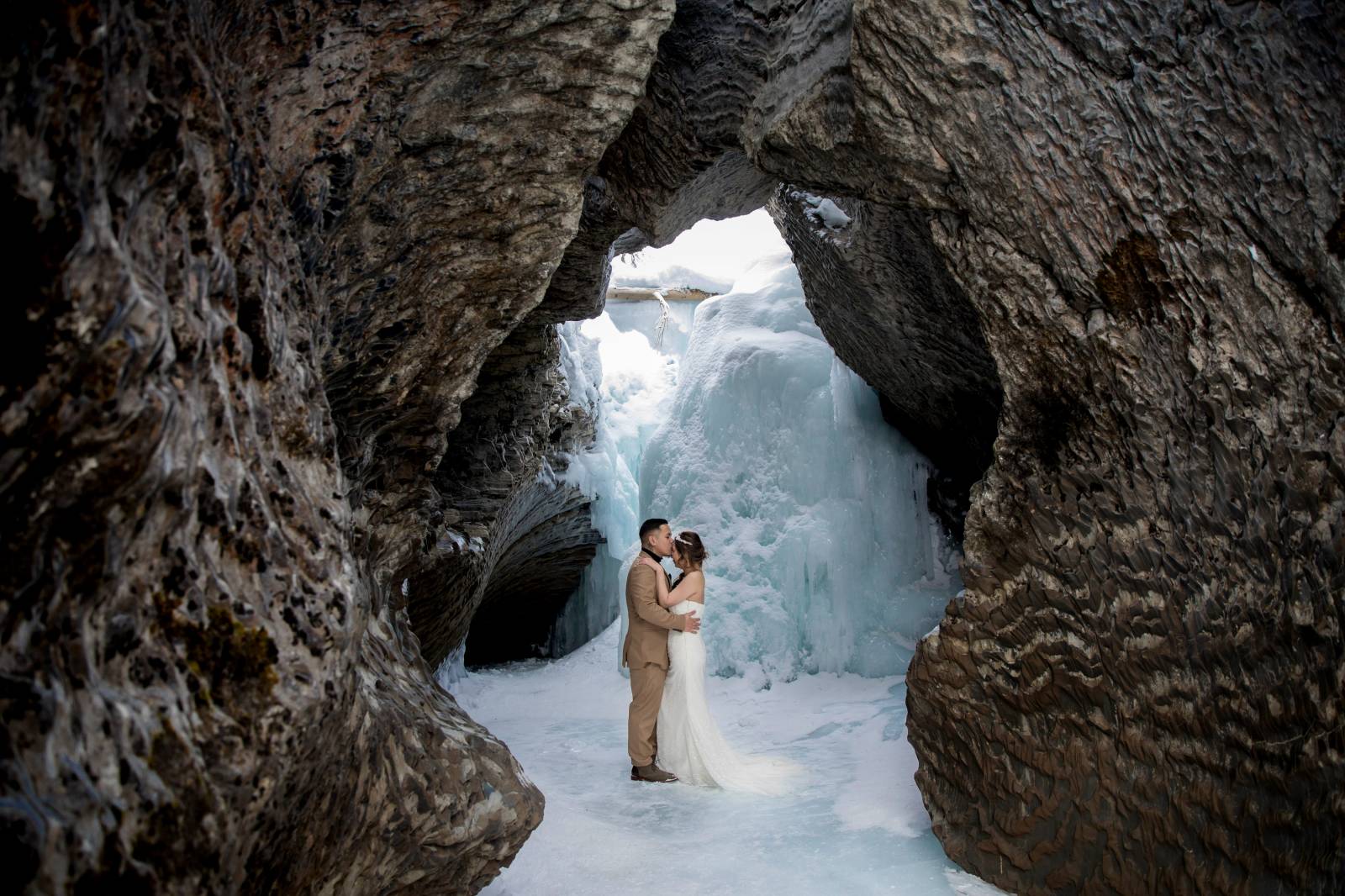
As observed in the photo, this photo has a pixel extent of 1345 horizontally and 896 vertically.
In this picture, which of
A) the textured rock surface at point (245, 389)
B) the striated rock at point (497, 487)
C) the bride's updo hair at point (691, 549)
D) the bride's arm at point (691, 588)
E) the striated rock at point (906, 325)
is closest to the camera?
the textured rock surface at point (245, 389)

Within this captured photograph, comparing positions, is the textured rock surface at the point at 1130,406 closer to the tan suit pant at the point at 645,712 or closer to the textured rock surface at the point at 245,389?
the textured rock surface at the point at 245,389

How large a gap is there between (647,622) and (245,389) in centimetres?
321

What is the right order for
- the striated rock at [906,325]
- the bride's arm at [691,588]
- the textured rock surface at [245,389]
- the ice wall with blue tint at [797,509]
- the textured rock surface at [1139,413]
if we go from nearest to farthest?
the textured rock surface at [245,389] → the textured rock surface at [1139,413] → the striated rock at [906,325] → the bride's arm at [691,588] → the ice wall with blue tint at [797,509]

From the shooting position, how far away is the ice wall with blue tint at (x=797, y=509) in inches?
263

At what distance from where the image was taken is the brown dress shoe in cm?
465

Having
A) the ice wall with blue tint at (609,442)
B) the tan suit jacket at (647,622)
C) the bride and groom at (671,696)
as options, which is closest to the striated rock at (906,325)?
the bride and groom at (671,696)

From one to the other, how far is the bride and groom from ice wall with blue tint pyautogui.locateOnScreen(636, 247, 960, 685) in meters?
2.02

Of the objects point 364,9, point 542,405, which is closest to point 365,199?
point 364,9

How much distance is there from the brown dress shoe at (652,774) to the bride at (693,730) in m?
0.06

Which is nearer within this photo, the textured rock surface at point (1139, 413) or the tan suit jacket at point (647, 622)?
the textured rock surface at point (1139, 413)

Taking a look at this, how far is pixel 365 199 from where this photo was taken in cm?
280

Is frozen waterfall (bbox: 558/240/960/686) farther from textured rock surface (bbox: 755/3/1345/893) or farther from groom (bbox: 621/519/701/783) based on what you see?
textured rock surface (bbox: 755/3/1345/893)

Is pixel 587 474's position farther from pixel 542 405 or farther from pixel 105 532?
pixel 105 532

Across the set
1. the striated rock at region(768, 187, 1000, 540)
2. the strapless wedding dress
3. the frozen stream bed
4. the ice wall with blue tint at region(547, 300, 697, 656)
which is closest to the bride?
the strapless wedding dress
